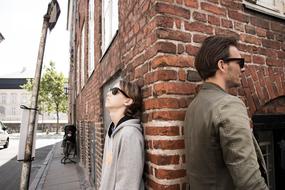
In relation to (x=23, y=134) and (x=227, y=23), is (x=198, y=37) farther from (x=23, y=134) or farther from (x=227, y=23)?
Result: (x=23, y=134)

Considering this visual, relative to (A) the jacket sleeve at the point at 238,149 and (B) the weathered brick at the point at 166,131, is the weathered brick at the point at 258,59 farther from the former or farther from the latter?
(A) the jacket sleeve at the point at 238,149

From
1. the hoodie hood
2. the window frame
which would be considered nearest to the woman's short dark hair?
the hoodie hood

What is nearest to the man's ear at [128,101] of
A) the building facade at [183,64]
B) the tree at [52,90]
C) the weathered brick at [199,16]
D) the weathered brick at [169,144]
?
the building facade at [183,64]

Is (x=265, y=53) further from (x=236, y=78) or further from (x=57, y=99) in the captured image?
(x=57, y=99)

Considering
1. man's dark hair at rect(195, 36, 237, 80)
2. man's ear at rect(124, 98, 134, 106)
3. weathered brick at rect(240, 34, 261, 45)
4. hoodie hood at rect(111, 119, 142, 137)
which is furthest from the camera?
weathered brick at rect(240, 34, 261, 45)

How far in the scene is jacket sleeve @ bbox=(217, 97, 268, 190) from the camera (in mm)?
1591

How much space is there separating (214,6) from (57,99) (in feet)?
114

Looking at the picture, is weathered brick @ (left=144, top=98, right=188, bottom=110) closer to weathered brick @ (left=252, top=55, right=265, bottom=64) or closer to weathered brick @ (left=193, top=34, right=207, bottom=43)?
weathered brick @ (left=193, top=34, right=207, bottom=43)

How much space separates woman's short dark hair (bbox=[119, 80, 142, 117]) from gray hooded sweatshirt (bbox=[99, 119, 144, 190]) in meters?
0.14

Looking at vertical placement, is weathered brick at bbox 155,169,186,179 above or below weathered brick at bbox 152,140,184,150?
below

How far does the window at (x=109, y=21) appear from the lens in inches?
172

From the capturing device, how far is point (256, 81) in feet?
9.23

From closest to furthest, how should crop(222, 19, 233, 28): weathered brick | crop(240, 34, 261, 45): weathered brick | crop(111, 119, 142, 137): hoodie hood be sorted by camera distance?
crop(111, 119, 142, 137): hoodie hood, crop(222, 19, 233, 28): weathered brick, crop(240, 34, 261, 45): weathered brick

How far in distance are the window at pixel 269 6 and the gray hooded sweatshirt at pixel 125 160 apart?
60.8 inches
